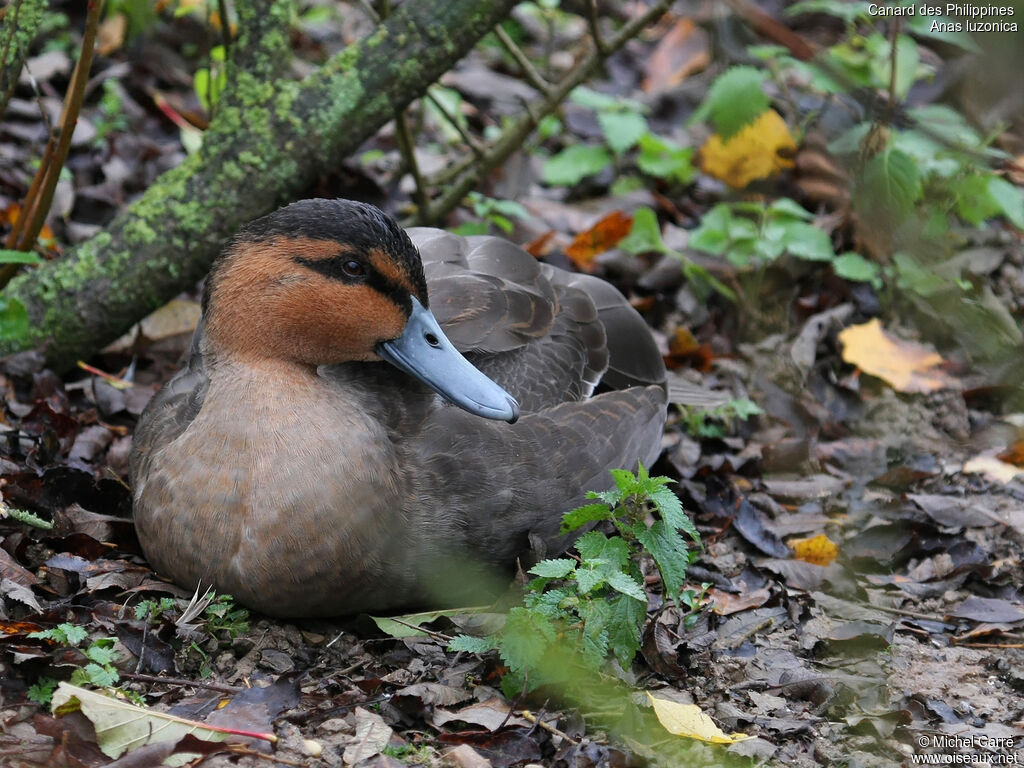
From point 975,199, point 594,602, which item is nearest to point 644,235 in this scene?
point 975,199

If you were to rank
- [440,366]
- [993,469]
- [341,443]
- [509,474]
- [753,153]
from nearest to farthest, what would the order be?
[341,443], [440,366], [509,474], [993,469], [753,153]

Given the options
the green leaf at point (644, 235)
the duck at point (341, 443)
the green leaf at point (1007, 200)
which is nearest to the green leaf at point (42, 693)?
the duck at point (341, 443)

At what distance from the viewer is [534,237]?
6.41 m

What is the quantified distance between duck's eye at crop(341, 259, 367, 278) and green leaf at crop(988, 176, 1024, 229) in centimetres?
320

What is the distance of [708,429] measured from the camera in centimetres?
532

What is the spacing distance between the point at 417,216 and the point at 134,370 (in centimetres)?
169

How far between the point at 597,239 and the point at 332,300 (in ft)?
9.01

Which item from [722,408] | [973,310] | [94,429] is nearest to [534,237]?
[722,408]

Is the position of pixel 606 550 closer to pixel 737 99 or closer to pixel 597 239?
pixel 737 99

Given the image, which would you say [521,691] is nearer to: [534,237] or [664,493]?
[664,493]

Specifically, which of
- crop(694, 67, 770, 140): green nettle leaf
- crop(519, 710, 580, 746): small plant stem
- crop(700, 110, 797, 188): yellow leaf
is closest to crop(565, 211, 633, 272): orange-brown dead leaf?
crop(700, 110, 797, 188): yellow leaf

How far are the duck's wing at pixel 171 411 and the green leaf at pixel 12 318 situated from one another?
840 mm

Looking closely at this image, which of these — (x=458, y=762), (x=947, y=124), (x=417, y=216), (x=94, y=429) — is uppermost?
(x=947, y=124)

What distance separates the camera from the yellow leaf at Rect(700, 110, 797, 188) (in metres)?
6.41
